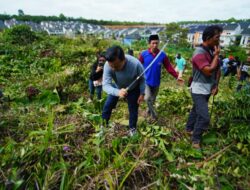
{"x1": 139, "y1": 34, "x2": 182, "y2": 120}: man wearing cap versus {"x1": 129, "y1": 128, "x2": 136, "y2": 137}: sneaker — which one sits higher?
{"x1": 139, "y1": 34, "x2": 182, "y2": 120}: man wearing cap

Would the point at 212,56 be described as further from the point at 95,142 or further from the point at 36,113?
the point at 36,113

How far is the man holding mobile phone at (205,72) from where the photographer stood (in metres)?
2.85

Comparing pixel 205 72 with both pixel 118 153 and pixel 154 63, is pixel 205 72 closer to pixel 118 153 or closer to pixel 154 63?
pixel 154 63

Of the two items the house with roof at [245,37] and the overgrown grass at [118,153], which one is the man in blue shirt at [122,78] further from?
the house with roof at [245,37]

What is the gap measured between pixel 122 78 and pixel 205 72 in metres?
1.14

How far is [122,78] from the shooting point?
10.5ft

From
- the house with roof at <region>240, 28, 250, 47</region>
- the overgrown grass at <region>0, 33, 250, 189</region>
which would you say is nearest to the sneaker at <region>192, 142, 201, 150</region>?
the overgrown grass at <region>0, 33, 250, 189</region>

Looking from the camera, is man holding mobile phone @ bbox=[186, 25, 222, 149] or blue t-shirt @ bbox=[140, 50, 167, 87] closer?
man holding mobile phone @ bbox=[186, 25, 222, 149]

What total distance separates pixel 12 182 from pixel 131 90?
6.40 feet

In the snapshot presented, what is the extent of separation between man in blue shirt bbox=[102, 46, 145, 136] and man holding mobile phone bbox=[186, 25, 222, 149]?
2.59 feet

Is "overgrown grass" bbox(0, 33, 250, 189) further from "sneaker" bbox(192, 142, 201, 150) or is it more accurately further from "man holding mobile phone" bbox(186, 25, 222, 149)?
"man holding mobile phone" bbox(186, 25, 222, 149)

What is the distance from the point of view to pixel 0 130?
317 centimetres

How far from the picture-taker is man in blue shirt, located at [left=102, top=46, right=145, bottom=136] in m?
2.81

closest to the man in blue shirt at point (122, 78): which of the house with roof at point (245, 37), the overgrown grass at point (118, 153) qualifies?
the overgrown grass at point (118, 153)
